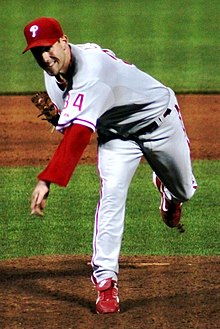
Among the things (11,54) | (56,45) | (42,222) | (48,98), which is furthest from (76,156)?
(11,54)

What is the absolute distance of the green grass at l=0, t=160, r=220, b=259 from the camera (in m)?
7.39

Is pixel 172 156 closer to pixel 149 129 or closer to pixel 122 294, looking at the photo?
pixel 149 129

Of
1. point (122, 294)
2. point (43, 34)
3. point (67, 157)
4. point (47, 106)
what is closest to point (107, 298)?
point (122, 294)

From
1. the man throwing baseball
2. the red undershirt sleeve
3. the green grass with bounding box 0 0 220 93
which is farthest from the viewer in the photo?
the green grass with bounding box 0 0 220 93

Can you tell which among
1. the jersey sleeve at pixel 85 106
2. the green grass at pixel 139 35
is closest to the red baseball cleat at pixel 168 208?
the jersey sleeve at pixel 85 106

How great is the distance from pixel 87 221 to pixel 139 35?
12.4m

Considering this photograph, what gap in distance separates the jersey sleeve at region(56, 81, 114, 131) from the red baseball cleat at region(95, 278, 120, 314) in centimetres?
94

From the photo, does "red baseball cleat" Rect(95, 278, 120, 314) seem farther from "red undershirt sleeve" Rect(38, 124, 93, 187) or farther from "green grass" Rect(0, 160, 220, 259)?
"green grass" Rect(0, 160, 220, 259)

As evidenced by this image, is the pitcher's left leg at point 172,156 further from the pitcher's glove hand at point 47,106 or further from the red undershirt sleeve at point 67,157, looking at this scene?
the red undershirt sleeve at point 67,157

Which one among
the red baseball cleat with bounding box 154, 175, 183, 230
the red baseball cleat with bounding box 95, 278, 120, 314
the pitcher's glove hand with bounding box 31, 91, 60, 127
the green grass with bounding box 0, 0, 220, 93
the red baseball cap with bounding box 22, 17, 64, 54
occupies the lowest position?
the green grass with bounding box 0, 0, 220, 93

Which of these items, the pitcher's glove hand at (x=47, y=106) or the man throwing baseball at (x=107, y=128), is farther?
the pitcher's glove hand at (x=47, y=106)

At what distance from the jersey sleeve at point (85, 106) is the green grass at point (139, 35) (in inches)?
348

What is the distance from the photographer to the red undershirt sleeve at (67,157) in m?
5.05

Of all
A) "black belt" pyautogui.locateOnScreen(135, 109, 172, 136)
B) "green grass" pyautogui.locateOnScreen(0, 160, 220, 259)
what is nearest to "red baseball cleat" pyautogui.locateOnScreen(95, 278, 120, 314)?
"black belt" pyautogui.locateOnScreen(135, 109, 172, 136)
